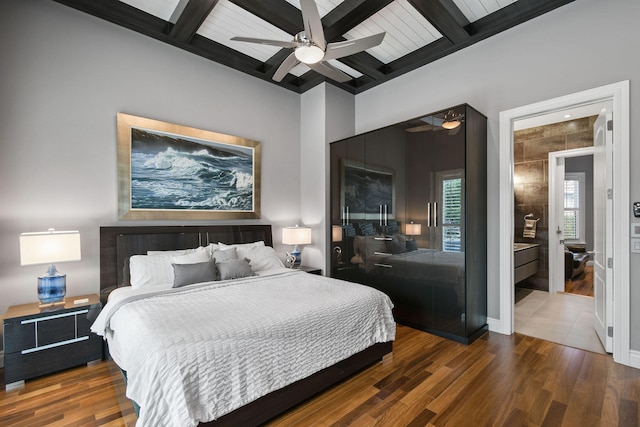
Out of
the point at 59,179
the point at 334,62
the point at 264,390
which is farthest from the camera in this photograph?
the point at 334,62

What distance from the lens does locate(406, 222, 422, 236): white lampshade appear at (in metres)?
3.50

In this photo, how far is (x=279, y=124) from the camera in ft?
15.3

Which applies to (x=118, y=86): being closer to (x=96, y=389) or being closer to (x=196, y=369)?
(x=96, y=389)

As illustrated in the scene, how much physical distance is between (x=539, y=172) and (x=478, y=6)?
133 inches

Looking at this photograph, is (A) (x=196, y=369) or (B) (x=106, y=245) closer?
(A) (x=196, y=369)

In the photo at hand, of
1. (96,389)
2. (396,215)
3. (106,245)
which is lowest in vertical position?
(96,389)

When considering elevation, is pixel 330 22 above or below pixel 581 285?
above

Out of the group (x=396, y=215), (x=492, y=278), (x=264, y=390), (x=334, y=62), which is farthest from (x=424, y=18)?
(x=264, y=390)

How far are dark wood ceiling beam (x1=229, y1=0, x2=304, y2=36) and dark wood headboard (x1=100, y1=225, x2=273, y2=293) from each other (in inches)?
95.7

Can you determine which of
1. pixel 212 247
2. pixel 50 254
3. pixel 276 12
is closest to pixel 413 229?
pixel 212 247

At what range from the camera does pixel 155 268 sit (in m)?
2.99

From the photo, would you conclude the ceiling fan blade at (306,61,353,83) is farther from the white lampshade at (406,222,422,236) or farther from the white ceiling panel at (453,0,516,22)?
the white lampshade at (406,222,422,236)

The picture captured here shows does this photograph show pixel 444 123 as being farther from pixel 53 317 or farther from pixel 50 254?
pixel 53 317

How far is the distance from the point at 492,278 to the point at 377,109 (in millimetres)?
2893
